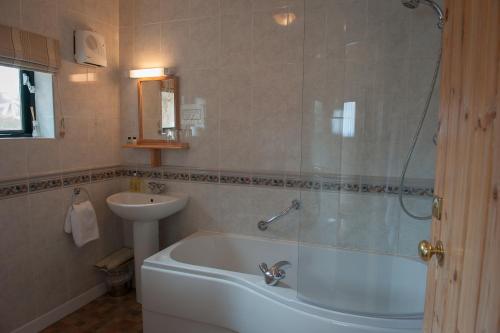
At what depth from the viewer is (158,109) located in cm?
284

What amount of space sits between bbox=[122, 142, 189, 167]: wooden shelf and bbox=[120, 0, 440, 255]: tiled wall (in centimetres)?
7

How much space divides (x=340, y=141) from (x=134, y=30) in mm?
1989

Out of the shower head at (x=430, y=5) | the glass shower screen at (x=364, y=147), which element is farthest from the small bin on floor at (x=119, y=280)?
the shower head at (x=430, y=5)

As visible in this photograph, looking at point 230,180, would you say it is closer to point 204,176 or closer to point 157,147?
point 204,176

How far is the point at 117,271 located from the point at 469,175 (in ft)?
9.00

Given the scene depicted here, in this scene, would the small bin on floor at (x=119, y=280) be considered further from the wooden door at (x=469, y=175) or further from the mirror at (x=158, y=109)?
the wooden door at (x=469, y=175)

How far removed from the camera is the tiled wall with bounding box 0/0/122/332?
213 cm

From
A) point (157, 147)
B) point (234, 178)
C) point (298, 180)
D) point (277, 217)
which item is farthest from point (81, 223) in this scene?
point (298, 180)

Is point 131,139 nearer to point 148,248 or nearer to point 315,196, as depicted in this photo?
point 148,248

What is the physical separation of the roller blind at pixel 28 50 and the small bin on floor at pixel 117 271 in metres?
1.56

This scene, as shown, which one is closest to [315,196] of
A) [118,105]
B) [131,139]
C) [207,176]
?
[207,176]

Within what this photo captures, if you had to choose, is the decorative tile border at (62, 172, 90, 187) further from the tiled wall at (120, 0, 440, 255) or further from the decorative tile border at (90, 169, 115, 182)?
the tiled wall at (120, 0, 440, 255)

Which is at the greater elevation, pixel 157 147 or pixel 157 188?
pixel 157 147

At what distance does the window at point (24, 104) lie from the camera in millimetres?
2191
